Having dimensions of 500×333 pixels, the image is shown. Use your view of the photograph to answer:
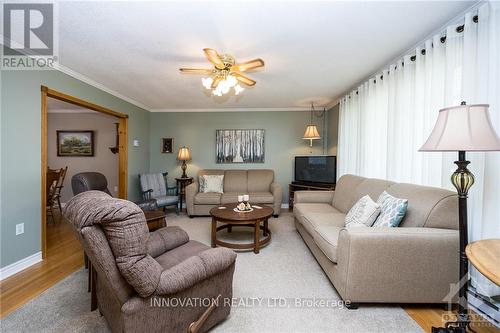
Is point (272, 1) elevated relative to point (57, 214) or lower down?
elevated

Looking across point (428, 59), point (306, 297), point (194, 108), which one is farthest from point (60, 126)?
point (428, 59)

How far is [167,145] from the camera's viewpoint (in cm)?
536

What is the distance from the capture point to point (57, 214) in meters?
4.41

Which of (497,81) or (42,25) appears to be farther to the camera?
(42,25)

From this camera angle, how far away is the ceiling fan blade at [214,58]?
2028 millimetres

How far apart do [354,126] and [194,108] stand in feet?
11.5

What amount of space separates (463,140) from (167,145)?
5.23m

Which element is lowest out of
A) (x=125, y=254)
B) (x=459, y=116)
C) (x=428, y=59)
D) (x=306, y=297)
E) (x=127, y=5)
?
(x=306, y=297)

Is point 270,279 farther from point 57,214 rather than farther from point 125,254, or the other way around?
point 57,214

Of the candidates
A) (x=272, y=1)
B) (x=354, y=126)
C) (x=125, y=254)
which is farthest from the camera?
(x=354, y=126)

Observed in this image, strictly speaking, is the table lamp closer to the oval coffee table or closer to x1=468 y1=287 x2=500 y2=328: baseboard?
the oval coffee table

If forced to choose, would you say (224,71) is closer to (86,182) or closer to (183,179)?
(86,182)

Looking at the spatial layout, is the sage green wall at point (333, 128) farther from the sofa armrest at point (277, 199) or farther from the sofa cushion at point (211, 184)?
the sofa cushion at point (211, 184)

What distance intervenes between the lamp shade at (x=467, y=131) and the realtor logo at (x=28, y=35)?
2966mm
